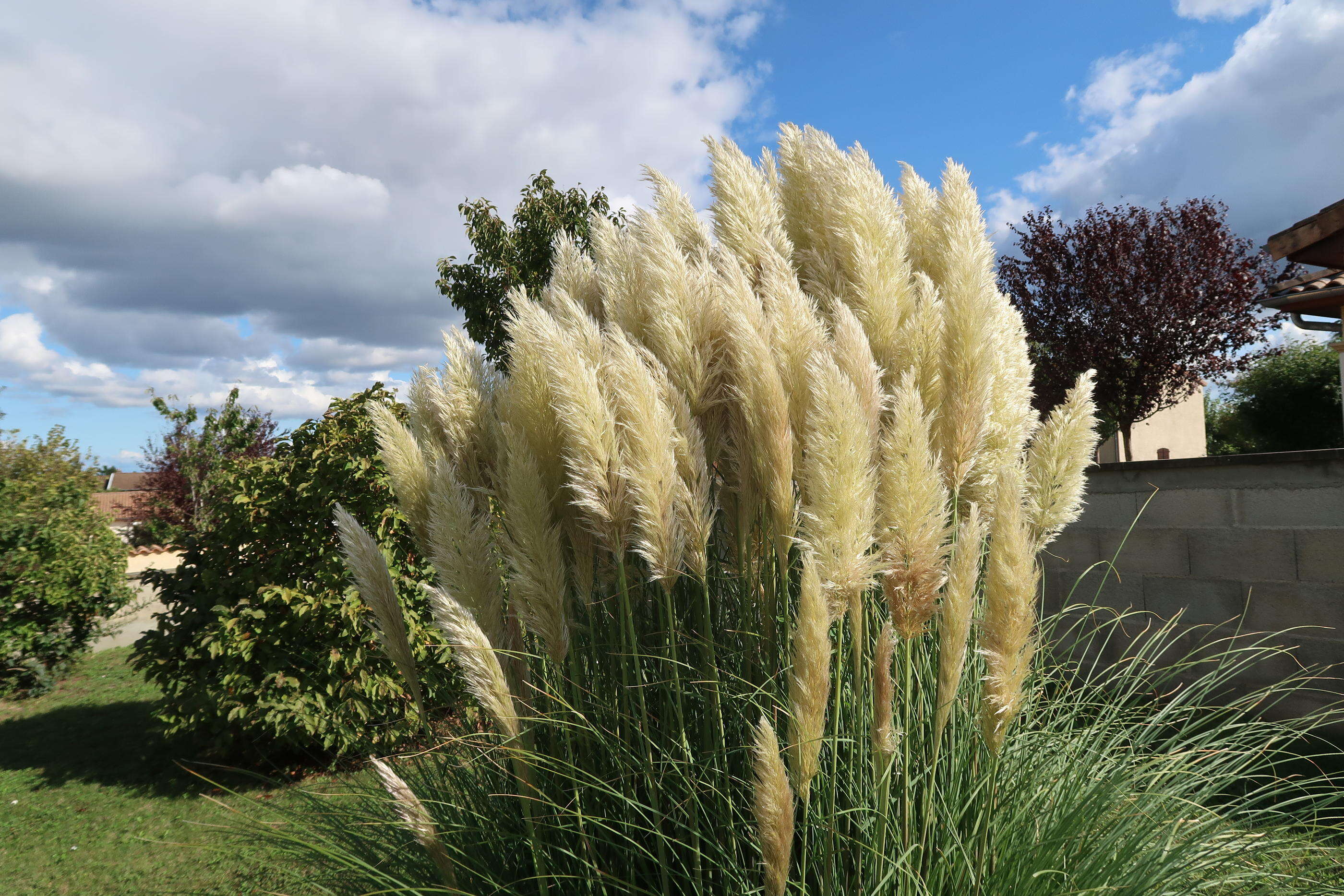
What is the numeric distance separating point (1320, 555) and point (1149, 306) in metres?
13.8

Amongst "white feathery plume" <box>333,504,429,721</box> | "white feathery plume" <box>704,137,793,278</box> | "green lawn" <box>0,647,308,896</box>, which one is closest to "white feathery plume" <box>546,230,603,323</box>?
"white feathery plume" <box>704,137,793,278</box>

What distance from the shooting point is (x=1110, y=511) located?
4.85 metres

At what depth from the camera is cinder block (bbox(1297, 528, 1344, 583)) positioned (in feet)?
12.6

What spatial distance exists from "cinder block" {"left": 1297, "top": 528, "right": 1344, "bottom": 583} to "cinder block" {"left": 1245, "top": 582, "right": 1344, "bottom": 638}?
0.19 ft

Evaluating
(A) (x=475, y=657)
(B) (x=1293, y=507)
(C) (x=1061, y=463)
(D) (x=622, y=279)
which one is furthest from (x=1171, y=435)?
(A) (x=475, y=657)

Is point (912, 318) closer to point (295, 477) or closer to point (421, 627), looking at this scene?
point (421, 627)

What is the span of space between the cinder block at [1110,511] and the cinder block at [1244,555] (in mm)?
368

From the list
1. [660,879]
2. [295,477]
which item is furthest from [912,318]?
[295,477]

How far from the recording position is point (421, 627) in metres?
5.18

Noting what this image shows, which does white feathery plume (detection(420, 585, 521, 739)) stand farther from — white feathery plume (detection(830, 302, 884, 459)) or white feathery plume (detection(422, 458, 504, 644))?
white feathery plume (detection(830, 302, 884, 459))

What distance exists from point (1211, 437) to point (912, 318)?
29.2m

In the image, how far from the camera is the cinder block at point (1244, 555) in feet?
13.3

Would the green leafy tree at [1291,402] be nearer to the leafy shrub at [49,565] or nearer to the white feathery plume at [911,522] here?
the white feathery plume at [911,522]

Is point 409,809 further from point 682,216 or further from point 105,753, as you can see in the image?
point 105,753
